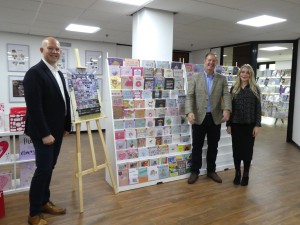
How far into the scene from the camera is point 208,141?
3484 mm

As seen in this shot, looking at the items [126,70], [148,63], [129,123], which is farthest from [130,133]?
[148,63]

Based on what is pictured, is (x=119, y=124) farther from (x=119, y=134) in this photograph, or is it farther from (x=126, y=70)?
(x=126, y=70)

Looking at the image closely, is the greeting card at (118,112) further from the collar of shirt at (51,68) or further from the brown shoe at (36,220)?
the brown shoe at (36,220)

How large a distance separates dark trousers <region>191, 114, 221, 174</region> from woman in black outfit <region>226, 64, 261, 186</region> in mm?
229

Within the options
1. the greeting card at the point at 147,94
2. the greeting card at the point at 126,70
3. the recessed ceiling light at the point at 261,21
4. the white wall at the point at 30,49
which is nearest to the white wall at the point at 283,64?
the recessed ceiling light at the point at 261,21

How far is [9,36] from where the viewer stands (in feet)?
19.2

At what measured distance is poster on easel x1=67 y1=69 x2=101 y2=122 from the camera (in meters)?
2.56

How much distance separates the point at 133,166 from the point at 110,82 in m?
1.08

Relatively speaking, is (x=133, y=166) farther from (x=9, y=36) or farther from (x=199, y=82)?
(x=9, y=36)

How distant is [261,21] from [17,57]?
5359mm

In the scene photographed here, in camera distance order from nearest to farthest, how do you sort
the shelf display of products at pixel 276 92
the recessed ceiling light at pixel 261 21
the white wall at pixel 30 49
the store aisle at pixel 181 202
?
1. the store aisle at pixel 181 202
2. the recessed ceiling light at pixel 261 21
3. the white wall at pixel 30 49
4. the shelf display of products at pixel 276 92

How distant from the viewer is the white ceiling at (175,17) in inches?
141

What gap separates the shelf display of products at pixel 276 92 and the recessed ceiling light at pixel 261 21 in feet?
17.8

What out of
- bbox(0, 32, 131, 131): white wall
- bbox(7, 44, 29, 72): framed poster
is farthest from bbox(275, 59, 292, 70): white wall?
bbox(7, 44, 29, 72): framed poster
